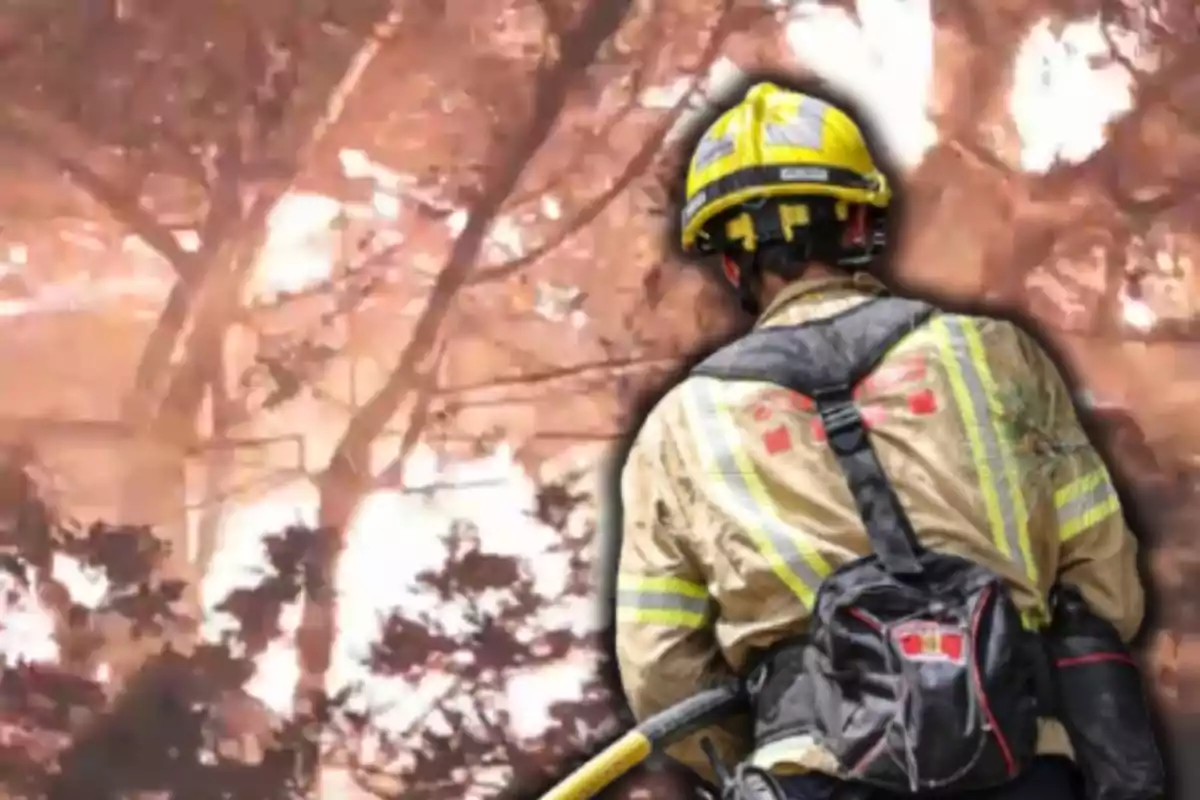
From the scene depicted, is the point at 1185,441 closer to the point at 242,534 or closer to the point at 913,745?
the point at 913,745

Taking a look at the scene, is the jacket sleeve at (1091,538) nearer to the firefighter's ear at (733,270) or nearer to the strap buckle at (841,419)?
the strap buckle at (841,419)

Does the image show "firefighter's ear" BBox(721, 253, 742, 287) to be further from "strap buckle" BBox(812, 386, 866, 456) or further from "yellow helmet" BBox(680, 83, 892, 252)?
"strap buckle" BBox(812, 386, 866, 456)

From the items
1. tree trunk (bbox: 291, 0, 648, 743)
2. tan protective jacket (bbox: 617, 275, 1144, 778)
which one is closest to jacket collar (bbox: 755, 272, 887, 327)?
tan protective jacket (bbox: 617, 275, 1144, 778)

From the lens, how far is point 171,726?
2334 mm

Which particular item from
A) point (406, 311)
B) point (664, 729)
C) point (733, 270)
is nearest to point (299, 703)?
point (406, 311)

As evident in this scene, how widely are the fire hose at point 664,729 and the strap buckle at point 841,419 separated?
13.1 inches

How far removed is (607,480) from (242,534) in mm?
578

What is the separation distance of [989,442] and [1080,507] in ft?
0.49

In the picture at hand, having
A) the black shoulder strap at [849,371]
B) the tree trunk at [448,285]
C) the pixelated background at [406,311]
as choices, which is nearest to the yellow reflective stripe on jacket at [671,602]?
the black shoulder strap at [849,371]

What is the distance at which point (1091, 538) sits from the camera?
1.67 metres

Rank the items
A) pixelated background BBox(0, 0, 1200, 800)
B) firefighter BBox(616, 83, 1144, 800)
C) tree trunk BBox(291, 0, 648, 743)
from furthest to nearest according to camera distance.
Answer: tree trunk BBox(291, 0, 648, 743)
pixelated background BBox(0, 0, 1200, 800)
firefighter BBox(616, 83, 1144, 800)

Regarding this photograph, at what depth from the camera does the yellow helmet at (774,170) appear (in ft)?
6.03

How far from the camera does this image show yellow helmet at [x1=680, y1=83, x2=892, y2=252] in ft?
6.03

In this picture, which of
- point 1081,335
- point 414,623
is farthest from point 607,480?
point 1081,335
